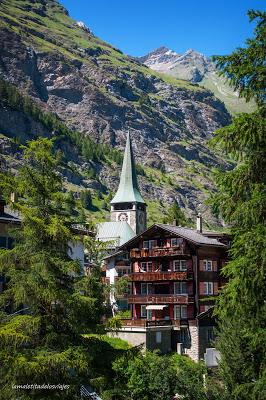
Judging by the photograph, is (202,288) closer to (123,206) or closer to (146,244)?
(146,244)

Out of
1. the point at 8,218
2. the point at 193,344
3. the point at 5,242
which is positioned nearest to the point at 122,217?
the point at 193,344

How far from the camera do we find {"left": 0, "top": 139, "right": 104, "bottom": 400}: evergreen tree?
16.5m

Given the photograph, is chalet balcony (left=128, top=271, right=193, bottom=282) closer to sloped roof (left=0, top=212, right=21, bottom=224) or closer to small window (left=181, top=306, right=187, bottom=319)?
small window (left=181, top=306, right=187, bottom=319)

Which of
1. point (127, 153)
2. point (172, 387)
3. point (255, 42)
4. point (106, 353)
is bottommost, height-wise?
point (172, 387)

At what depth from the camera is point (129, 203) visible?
141250 mm

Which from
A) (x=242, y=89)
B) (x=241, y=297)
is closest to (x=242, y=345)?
(x=241, y=297)

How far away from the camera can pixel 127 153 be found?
147 meters

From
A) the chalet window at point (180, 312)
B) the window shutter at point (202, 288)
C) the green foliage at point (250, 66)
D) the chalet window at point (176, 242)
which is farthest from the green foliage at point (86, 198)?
the green foliage at point (250, 66)

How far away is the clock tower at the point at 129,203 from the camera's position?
13988 centimetres

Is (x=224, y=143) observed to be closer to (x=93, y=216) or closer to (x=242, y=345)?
(x=242, y=345)

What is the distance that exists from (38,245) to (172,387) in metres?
19.4

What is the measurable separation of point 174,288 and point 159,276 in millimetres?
2151

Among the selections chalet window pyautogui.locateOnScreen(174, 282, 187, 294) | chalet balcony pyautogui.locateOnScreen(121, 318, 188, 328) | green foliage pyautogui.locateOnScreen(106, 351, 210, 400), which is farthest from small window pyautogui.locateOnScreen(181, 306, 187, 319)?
green foliage pyautogui.locateOnScreen(106, 351, 210, 400)

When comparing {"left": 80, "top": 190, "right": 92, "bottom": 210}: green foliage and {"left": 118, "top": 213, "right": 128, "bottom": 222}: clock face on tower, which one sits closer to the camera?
{"left": 118, "top": 213, "right": 128, "bottom": 222}: clock face on tower
